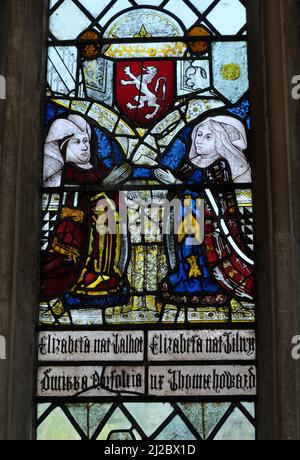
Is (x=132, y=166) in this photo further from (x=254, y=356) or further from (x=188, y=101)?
(x=254, y=356)

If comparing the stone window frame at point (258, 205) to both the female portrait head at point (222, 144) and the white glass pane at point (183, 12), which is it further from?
the white glass pane at point (183, 12)

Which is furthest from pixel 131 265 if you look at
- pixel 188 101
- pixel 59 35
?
pixel 59 35

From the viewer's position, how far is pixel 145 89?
819cm

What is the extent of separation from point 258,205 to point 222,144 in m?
0.49

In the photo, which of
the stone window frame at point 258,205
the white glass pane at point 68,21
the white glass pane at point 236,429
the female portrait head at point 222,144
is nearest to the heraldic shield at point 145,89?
the female portrait head at point 222,144

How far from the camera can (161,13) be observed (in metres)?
8.41

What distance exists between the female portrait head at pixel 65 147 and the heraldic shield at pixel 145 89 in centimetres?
29

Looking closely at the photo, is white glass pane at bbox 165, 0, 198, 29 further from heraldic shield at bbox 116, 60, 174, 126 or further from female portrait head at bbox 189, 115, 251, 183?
female portrait head at bbox 189, 115, 251, 183

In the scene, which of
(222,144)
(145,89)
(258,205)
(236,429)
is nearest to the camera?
(236,429)

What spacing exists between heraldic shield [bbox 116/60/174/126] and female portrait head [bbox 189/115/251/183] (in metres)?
0.28

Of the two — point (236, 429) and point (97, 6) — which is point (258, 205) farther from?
point (97, 6)

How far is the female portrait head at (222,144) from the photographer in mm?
7980

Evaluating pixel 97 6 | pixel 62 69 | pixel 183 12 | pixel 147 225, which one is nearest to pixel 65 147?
pixel 62 69
